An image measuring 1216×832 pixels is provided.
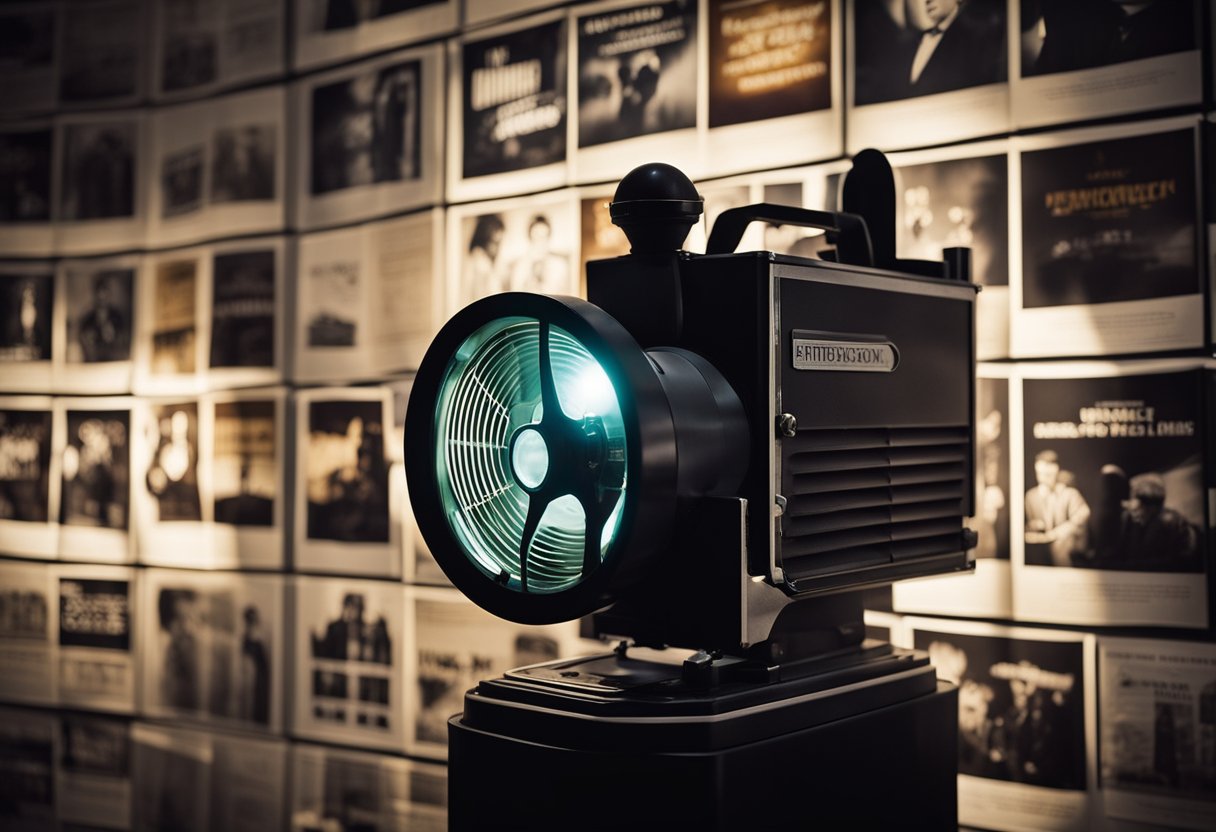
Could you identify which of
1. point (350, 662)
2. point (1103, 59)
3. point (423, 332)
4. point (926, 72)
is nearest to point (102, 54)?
point (423, 332)

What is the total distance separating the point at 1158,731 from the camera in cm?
136

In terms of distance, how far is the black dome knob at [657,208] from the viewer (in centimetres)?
108

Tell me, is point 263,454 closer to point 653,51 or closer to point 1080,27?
point 653,51

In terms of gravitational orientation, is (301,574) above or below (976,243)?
below

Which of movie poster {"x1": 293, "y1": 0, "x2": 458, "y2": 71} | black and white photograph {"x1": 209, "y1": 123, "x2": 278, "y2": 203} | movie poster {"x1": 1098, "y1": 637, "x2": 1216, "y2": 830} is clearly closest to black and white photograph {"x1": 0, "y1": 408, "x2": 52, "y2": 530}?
black and white photograph {"x1": 209, "y1": 123, "x2": 278, "y2": 203}

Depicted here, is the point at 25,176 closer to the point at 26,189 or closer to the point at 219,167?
the point at 26,189

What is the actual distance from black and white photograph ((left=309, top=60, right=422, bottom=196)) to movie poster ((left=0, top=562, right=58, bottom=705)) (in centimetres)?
98

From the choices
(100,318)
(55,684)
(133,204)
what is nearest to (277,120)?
(133,204)

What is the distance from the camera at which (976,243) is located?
1.47 m

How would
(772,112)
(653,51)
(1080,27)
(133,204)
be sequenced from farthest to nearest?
(133,204), (653,51), (772,112), (1080,27)

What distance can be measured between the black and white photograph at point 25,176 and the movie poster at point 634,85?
1.23 metres

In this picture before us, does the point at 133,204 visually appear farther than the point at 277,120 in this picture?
Yes

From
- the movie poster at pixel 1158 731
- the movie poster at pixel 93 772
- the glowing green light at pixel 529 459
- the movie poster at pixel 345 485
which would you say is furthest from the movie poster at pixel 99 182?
the movie poster at pixel 1158 731

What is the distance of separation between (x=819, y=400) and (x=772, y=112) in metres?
0.67
